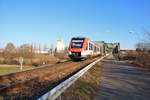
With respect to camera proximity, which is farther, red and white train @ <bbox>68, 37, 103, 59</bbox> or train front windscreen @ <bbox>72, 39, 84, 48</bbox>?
train front windscreen @ <bbox>72, 39, 84, 48</bbox>

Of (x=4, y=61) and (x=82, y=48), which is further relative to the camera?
(x=4, y=61)

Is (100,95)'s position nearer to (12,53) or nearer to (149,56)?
(149,56)

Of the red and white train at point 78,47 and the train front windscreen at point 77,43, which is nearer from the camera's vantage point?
the red and white train at point 78,47

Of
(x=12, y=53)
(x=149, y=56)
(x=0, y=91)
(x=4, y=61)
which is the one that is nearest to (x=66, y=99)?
(x=0, y=91)

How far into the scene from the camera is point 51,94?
27.2 feet

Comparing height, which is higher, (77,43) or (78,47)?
(77,43)

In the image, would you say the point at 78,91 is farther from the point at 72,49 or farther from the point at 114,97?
the point at 72,49

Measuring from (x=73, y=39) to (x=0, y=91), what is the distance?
30869 millimetres

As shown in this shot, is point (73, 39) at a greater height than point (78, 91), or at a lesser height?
greater

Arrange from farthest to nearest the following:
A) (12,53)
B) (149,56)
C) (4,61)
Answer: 1. (12,53)
2. (4,61)
3. (149,56)

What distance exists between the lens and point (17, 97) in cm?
1131

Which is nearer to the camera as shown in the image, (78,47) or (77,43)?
(78,47)

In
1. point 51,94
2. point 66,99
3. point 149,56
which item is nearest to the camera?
point 51,94

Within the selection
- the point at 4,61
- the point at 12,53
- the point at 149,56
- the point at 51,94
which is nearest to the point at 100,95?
the point at 51,94
